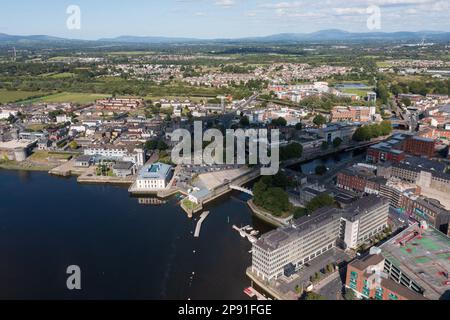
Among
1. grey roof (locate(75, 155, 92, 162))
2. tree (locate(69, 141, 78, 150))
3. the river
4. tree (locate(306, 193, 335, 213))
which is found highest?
tree (locate(69, 141, 78, 150))

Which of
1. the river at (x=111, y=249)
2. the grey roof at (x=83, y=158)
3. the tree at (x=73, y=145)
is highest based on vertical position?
the tree at (x=73, y=145)

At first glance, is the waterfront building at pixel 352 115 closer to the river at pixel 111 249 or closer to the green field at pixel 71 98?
the river at pixel 111 249

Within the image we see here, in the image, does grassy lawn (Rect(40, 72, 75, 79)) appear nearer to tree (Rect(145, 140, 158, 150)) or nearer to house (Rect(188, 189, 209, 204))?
tree (Rect(145, 140, 158, 150))

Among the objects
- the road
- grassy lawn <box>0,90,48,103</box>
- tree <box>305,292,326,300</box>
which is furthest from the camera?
grassy lawn <box>0,90,48,103</box>

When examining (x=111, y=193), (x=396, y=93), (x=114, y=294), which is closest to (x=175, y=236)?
(x=114, y=294)

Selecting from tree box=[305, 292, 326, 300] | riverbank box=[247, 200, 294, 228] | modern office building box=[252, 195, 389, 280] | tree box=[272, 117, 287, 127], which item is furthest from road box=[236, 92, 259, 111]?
tree box=[305, 292, 326, 300]

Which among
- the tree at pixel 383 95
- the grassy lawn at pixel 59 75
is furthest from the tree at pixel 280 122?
the grassy lawn at pixel 59 75
